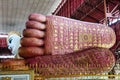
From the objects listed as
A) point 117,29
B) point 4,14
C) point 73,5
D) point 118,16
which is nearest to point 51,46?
point 117,29

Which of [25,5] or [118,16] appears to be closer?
[118,16]

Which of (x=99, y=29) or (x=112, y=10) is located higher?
(x=112, y=10)

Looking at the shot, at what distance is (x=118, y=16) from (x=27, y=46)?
6.20 feet

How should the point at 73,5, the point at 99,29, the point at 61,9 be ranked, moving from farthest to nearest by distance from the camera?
the point at 61,9, the point at 73,5, the point at 99,29

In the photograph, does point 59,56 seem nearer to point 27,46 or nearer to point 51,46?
point 51,46

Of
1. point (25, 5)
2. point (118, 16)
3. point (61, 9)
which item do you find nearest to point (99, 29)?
point (118, 16)

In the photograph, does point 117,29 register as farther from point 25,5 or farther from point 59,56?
point 25,5

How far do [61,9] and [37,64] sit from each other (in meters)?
4.22

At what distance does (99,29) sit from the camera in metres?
2.31

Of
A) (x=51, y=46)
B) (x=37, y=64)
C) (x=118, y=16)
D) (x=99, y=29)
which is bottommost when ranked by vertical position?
(x=37, y=64)

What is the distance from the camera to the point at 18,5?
6582 mm

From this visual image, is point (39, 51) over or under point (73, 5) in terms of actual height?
under

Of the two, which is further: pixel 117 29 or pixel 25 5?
pixel 25 5

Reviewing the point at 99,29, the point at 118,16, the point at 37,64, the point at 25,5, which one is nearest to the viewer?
the point at 37,64
